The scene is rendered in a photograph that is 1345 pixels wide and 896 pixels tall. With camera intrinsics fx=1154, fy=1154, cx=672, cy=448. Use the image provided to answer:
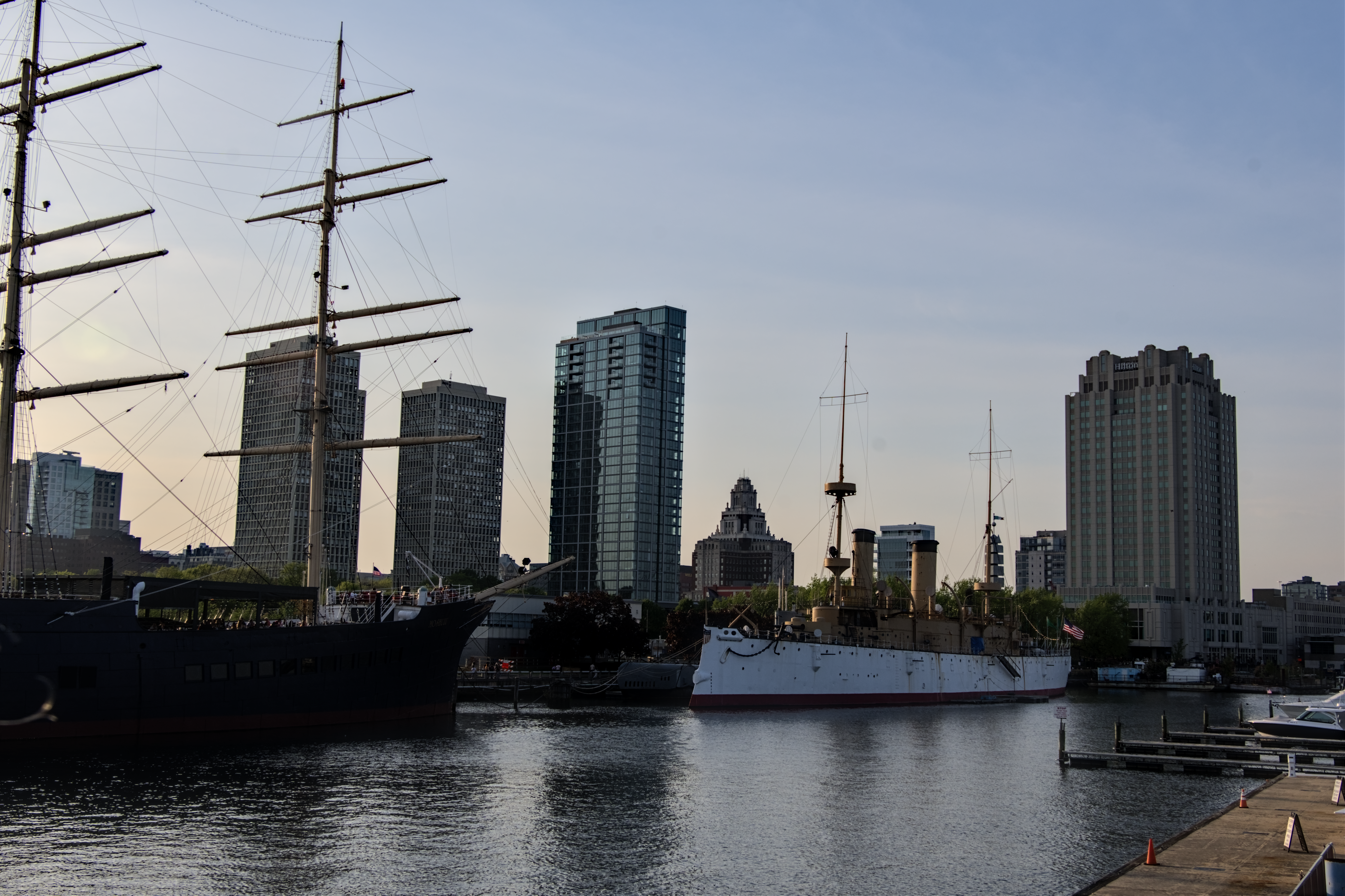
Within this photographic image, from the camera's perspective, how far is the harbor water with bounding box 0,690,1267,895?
23219 millimetres

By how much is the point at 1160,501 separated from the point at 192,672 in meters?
165

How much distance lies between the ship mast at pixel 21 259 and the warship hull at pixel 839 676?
34.9 metres

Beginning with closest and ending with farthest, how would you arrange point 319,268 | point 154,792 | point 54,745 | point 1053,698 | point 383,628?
point 154,792 < point 54,745 < point 383,628 < point 319,268 < point 1053,698

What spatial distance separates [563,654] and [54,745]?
6966cm

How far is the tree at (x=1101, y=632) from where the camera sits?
147 meters

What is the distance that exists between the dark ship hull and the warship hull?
20016 millimetres

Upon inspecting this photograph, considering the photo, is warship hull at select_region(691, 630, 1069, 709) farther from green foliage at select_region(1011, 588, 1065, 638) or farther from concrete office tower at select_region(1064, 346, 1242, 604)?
concrete office tower at select_region(1064, 346, 1242, 604)

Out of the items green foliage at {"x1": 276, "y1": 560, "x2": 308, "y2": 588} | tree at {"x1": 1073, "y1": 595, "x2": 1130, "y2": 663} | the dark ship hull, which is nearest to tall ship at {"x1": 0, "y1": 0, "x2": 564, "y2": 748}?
the dark ship hull

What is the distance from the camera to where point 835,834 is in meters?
28.5

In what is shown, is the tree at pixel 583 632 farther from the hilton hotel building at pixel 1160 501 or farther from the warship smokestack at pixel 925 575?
the hilton hotel building at pixel 1160 501

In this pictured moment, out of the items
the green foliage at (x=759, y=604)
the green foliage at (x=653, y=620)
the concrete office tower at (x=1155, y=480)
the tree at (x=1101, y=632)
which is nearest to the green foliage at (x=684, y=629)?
the green foliage at (x=759, y=604)

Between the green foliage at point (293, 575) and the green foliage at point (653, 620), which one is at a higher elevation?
the green foliage at point (293, 575)

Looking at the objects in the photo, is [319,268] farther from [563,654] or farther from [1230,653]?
[1230,653]

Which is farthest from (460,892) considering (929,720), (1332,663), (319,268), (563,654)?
(1332,663)
